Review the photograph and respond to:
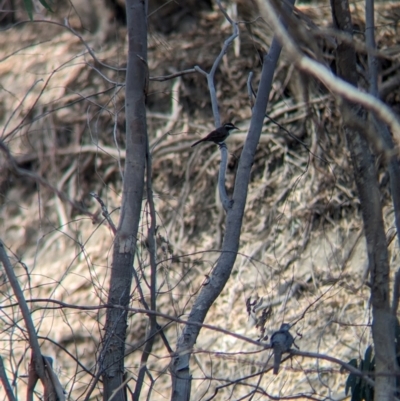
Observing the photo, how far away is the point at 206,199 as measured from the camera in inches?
269

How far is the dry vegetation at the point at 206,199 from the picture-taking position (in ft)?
19.1

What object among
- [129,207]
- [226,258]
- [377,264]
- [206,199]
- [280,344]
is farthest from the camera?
[206,199]

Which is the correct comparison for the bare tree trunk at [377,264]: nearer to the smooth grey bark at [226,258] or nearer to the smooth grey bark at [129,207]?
the smooth grey bark at [226,258]

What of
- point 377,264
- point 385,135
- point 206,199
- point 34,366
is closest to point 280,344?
point 377,264

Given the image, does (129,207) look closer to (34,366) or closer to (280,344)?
(34,366)

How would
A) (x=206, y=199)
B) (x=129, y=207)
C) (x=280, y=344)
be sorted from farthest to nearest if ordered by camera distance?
(x=206, y=199) < (x=129, y=207) < (x=280, y=344)

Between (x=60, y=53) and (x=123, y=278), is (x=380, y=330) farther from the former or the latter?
(x=60, y=53)

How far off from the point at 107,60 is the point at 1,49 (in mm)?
1445

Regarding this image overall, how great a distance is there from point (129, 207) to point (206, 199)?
12.2 ft

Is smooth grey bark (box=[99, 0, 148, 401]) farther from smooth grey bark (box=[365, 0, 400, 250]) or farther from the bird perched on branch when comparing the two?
smooth grey bark (box=[365, 0, 400, 250])

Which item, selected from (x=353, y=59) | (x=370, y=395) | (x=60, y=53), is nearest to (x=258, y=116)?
(x=353, y=59)

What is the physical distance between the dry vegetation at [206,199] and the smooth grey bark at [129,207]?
2.21 m

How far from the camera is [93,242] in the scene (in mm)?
6836

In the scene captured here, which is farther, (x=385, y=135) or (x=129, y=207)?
(x=129, y=207)
